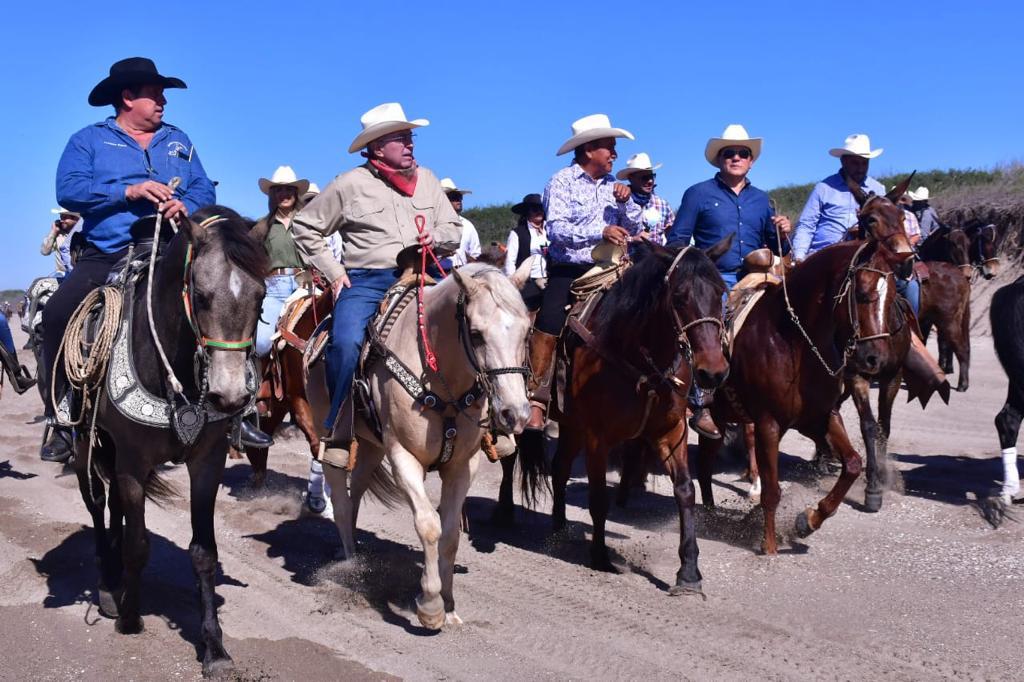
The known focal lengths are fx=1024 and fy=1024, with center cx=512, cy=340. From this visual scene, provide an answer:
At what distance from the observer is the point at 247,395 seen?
4.81 m

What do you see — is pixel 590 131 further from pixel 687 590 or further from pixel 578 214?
pixel 687 590

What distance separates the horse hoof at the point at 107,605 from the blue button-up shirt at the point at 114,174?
2.07 metres

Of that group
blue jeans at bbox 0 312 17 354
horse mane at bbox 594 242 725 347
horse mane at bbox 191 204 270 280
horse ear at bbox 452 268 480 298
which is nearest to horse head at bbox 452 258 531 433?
horse ear at bbox 452 268 480 298

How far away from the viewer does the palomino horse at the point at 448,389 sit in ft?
17.3

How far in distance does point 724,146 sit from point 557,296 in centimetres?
211

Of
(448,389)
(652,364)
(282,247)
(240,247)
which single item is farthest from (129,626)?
(282,247)

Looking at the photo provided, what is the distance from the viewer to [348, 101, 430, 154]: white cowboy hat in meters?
6.52

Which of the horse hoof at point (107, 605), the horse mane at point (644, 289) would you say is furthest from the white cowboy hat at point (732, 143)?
the horse hoof at point (107, 605)

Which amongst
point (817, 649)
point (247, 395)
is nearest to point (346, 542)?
point (247, 395)

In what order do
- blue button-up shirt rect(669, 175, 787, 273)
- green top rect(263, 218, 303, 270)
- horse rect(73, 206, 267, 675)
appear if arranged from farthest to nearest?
green top rect(263, 218, 303, 270)
blue button-up shirt rect(669, 175, 787, 273)
horse rect(73, 206, 267, 675)

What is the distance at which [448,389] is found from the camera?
5.83 m

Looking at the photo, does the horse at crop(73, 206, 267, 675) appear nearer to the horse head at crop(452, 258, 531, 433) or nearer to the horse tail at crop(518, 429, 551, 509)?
the horse head at crop(452, 258, 531, 433)

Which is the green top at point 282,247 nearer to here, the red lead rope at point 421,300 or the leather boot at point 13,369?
the leather boot at point 13,369

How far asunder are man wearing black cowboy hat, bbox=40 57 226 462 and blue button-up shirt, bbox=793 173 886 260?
588 centimetres
